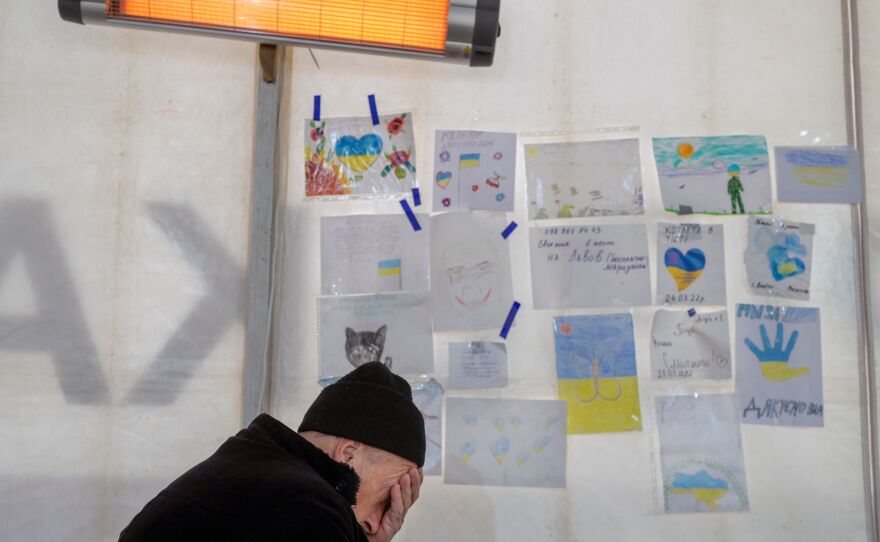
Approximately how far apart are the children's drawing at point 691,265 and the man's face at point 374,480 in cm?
118

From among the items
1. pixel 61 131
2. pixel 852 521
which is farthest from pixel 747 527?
pixel 61 131

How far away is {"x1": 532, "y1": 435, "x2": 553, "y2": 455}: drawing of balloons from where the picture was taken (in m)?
2.45

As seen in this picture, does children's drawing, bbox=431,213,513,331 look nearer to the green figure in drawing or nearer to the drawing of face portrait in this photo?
the drawing of face portrait

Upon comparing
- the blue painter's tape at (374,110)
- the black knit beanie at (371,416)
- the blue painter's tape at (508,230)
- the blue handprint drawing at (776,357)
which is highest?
the blue painter's tape at (374,110)

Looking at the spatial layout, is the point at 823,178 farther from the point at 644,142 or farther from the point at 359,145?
the point at 359,145

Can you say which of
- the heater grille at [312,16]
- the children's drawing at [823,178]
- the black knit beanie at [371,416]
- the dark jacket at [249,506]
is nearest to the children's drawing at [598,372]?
the children's drawing at [823,178]

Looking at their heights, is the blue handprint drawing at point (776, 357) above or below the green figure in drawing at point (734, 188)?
below

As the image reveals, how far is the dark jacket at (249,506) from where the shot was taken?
1.31 m

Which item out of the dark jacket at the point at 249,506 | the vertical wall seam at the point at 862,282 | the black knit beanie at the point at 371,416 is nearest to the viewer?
the dark jacket at the point at 249,506

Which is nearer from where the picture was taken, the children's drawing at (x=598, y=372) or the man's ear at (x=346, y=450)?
the man's ear at (x=346, y=450)

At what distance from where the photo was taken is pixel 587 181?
8.33ft

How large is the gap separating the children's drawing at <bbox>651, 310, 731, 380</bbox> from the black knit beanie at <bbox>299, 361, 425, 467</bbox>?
3.45ft

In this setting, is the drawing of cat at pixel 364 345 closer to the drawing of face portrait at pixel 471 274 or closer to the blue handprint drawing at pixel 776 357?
the drawing of face portrait at pixel 471 274

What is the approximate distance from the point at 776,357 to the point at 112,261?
2.08 meters
